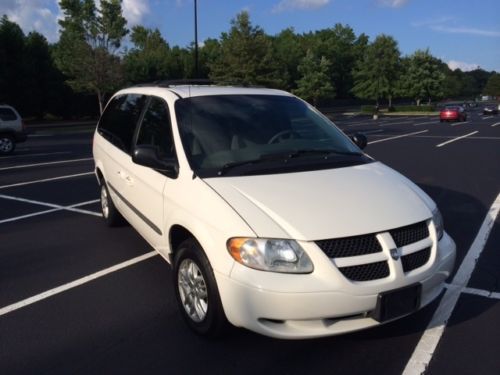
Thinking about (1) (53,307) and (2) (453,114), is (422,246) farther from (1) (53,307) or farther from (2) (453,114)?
(2) (453,114)

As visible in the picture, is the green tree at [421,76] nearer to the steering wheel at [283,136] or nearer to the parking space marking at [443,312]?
the parking space marking at [443,312]

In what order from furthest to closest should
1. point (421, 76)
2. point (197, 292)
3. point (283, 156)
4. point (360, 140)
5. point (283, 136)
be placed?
1. point (421, 76)
2. point (360, 140)
3. point (283, 136)
4. point (283, 156)
5. point (197, 292)

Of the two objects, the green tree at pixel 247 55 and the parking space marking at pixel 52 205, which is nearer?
the parking space marking at pixel 52 205

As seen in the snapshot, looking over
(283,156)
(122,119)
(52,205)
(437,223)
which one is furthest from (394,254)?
(52,205)

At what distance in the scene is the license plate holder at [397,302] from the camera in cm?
274

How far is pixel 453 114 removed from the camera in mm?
35219

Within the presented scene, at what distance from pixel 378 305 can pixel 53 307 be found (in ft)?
8.50

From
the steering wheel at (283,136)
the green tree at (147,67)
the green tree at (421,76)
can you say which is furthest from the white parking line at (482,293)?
the green tree at (421,76)

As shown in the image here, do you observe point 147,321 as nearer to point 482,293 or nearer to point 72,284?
point 72,284

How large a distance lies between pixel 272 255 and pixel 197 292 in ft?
2.47

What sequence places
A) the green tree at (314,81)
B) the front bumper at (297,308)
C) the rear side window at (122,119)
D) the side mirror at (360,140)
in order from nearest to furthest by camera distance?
the front bumper at (297,308) → the rear side window at (122,119) → the side mirror at (360,140) → the green tree at (314,81)

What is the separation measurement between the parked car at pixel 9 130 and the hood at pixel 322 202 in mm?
14019

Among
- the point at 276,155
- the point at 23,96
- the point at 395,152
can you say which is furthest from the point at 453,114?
the point at 276,155

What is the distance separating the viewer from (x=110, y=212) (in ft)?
18.9
